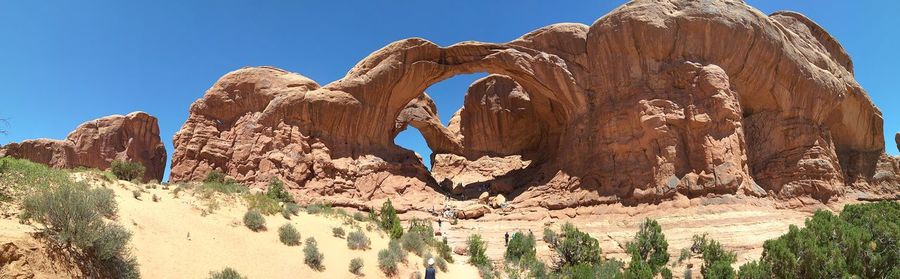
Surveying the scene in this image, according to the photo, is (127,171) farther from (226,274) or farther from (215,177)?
(226,274)

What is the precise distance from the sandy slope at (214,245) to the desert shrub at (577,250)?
3.80 meters

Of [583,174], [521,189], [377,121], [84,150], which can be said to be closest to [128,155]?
[84,150]

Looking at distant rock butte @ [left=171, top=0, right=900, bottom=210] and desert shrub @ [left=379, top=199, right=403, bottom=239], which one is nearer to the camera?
desert shrub @ [left=379, top=199, right=403, bottom=239]

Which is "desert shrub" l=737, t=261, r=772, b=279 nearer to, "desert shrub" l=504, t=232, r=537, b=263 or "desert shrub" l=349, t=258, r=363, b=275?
"desert shrub" l=504, t=232, r=537, b=263

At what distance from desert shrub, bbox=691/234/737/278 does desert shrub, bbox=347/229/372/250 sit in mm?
9831

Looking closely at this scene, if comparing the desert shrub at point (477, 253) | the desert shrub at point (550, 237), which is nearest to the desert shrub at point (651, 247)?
the desert shrub at point (550, 237)

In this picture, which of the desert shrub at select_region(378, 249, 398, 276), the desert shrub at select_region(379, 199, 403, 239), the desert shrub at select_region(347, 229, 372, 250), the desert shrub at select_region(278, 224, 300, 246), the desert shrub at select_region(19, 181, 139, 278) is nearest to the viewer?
the desert shrub at select_region(19, 181, 139, 278)

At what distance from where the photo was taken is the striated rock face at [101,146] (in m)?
39.1

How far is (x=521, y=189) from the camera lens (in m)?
28.4

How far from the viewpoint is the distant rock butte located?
23250 millimetres

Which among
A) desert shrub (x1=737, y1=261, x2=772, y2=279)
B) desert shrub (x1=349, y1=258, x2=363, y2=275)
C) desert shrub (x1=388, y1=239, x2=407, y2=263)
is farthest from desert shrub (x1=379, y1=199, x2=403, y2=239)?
desert shrub (x1=737, y1=261, x2=772, y2=279)

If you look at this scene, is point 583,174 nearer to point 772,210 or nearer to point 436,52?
point 772,210

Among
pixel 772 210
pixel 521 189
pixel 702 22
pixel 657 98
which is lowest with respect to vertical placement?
pixel 772 210

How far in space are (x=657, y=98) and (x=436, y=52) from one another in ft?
40.0
